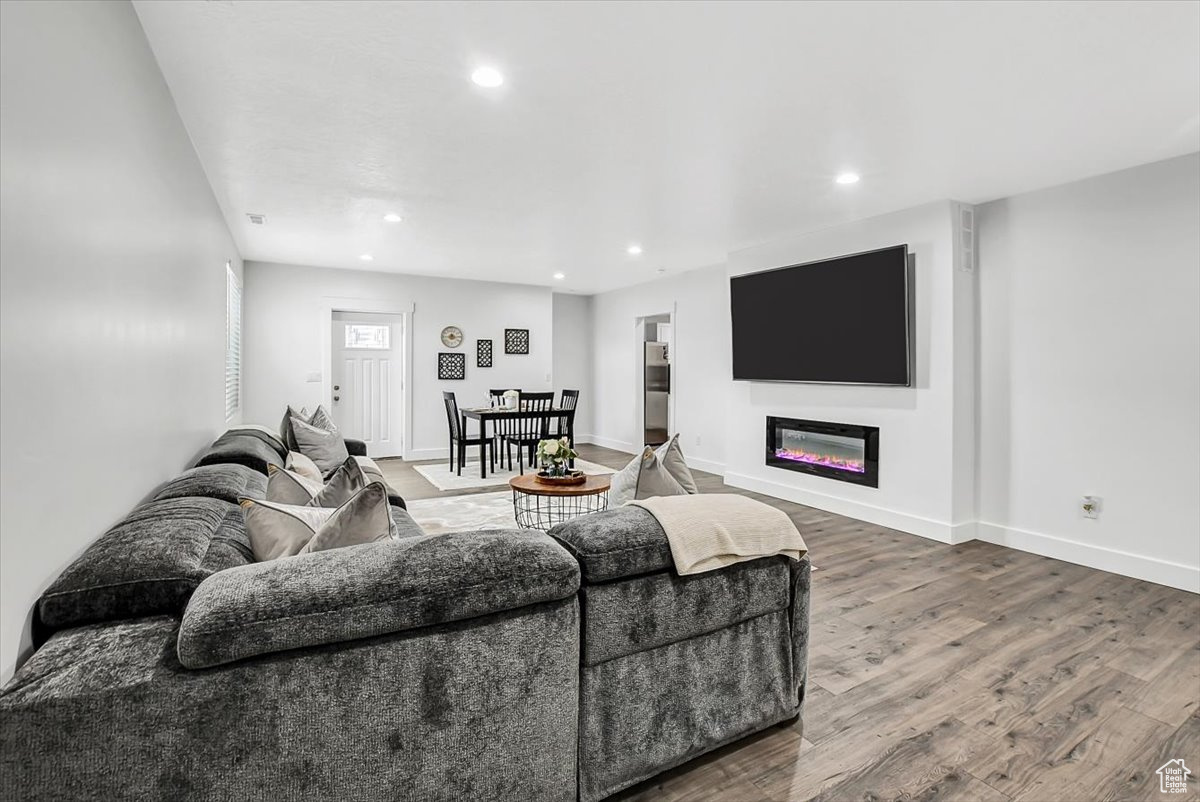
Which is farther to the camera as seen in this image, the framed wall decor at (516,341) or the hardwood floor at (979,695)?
the framed wall decor at (516,341)

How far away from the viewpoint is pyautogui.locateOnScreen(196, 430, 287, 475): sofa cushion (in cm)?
289

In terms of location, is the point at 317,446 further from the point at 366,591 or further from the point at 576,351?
the point at 576,351

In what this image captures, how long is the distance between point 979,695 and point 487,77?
3214mm

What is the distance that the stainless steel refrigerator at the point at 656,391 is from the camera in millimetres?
8883

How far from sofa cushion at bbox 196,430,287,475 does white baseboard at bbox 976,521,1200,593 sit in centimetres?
478

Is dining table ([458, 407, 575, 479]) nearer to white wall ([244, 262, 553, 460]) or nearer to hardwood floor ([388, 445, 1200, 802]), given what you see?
white wall ([244, 262, 553, 460])

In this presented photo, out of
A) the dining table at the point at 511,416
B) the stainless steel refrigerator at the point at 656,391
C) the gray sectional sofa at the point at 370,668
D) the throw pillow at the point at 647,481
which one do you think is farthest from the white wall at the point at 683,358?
the gray sectional sofa at the point at 370,668

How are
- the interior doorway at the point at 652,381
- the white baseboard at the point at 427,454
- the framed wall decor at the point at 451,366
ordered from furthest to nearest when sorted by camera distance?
the interior doorway at the point at 652,381 → the framed wall decor at the point at 451,366 → the white baseboard at the point at 427,454

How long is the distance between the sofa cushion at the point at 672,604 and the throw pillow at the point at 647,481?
0.72 m

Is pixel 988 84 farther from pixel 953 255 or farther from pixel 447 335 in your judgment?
pixel 447 335

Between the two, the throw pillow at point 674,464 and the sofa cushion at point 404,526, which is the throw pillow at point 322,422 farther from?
the throw pillow at point 674,464

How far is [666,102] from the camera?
2.77 meters

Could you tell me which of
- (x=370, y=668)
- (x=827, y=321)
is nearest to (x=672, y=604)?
(x=370, y=668)

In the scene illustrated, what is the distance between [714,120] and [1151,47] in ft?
5.60
